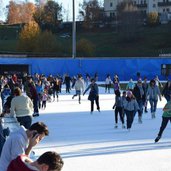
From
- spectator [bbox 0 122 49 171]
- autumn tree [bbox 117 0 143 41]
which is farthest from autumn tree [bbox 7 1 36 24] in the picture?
spectator [bbox 0 122 49 171]

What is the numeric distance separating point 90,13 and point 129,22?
1213cm

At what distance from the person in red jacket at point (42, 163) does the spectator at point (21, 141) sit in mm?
863

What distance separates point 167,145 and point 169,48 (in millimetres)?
69553

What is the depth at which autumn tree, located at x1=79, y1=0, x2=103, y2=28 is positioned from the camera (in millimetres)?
95625

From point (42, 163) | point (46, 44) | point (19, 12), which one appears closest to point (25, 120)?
point (42, 163)

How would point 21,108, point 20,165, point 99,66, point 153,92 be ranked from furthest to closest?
point 99,66 < point 153,92 < point 21,108 < point 20,165

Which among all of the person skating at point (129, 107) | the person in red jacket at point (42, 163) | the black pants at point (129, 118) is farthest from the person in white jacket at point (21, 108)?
the person in red jacket at point (42, 163)

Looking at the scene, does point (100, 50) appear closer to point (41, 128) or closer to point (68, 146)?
point (68, 146)

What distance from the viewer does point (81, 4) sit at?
105 metres

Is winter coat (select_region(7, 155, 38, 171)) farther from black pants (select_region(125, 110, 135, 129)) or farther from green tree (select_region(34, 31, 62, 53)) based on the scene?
green tree (select_region(34, 31, 62, 53))

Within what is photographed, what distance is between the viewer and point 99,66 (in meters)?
44.2

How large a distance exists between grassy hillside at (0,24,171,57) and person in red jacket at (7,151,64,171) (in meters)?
69.3

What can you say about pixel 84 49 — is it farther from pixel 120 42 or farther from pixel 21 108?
pixel 21 108

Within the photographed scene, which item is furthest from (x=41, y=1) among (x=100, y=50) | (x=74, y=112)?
(x=74, y=112)
